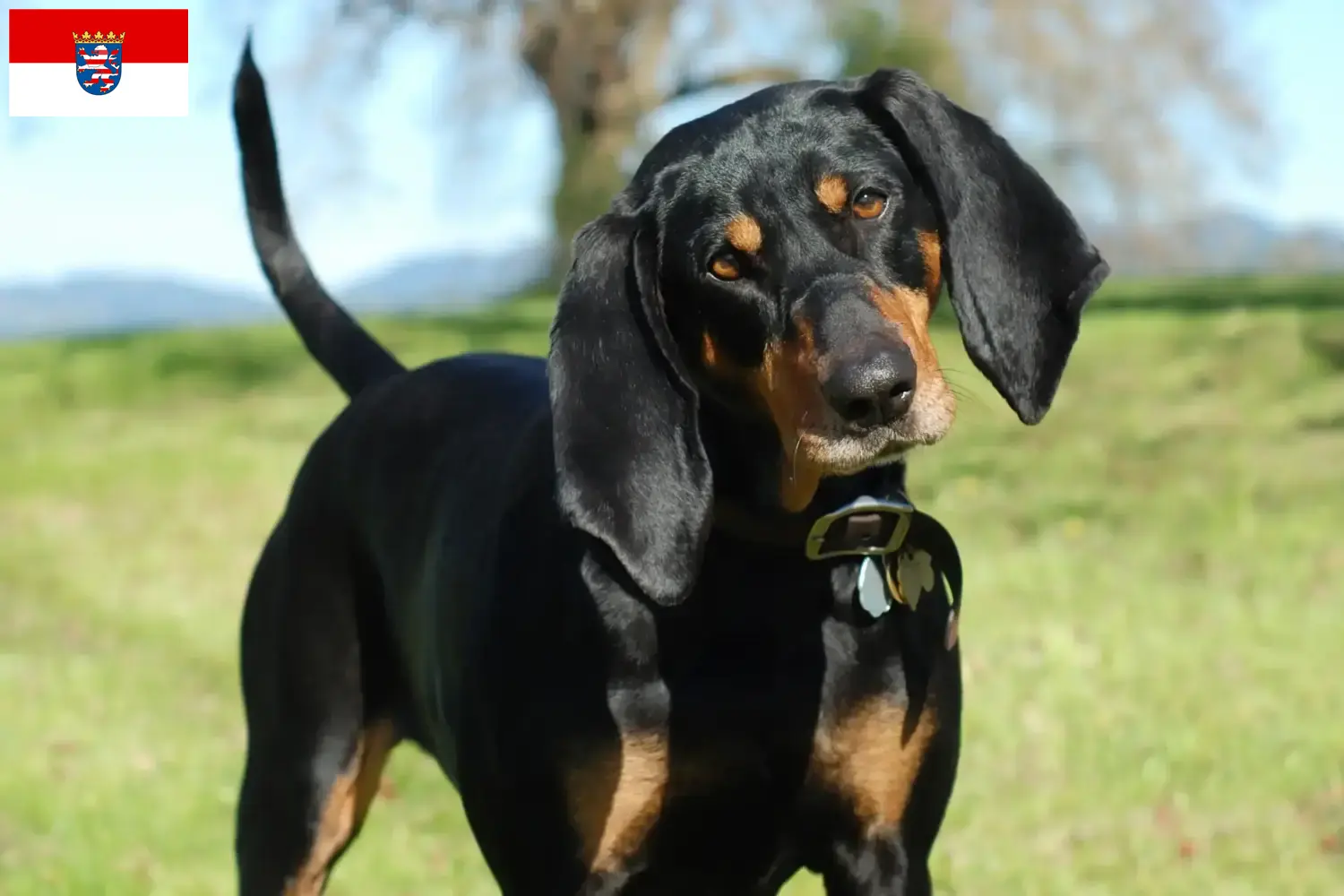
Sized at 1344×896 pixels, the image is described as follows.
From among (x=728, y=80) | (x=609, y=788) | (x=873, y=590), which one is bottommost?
(x=728, y=80)

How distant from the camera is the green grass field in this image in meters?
5.11

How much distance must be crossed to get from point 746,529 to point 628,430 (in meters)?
0.29

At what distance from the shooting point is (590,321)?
300cm

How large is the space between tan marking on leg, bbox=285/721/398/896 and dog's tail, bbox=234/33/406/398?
3.46ft

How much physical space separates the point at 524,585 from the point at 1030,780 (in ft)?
9.54

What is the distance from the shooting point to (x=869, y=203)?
9.80ft

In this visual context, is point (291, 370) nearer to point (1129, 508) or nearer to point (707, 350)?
point (1129, 508)

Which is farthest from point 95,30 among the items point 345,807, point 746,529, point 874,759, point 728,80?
point 728,80

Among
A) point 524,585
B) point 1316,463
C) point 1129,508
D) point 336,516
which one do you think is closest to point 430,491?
point 336,516

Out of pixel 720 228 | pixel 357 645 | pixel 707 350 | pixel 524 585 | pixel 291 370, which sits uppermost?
pixel 720 228

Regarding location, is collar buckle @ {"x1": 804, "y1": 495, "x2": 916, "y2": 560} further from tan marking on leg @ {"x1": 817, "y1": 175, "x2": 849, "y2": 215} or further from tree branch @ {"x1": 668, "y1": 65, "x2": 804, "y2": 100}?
tree branch @ {"x1": 668, "y1": 65, "x2": 804, "y2": 100}

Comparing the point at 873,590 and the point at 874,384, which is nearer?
the point at 874,384

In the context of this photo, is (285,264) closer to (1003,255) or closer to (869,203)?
(869,203)

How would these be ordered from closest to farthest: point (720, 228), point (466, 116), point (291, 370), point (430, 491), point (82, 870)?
point (720, 228), point (430, 491), point (82, 870), point (291, 370), point (466, 116)
